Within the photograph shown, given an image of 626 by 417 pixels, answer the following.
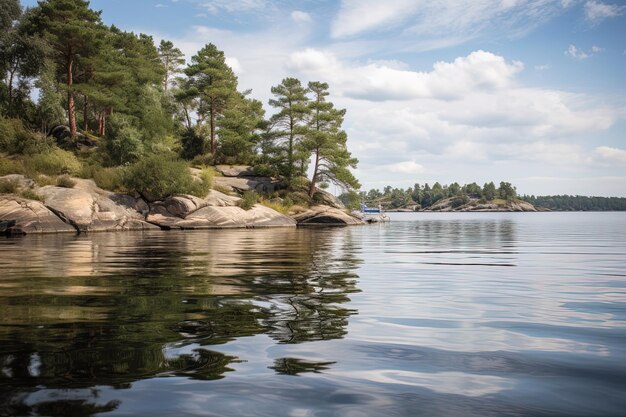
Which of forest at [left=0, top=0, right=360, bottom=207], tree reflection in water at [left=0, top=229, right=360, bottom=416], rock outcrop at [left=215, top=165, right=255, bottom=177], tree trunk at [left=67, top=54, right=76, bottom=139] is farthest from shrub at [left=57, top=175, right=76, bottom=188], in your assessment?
tree reflection in water at [left=0, top=229, right=360, bottom=416]

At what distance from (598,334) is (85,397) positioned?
428 centimetres

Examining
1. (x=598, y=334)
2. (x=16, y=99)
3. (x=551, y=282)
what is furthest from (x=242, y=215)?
(x=598, y=334)

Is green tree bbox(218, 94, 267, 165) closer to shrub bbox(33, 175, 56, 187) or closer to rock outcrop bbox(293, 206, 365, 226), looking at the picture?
rock outcrop bbox(293, 206, 365, 226)

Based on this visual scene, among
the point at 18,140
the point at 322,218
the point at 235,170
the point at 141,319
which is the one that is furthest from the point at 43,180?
the point at 141,319

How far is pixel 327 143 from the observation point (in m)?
47.0

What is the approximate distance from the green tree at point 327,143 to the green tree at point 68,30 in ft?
67.6

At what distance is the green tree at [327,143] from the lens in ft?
154

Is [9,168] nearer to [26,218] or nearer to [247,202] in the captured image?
[26,218]

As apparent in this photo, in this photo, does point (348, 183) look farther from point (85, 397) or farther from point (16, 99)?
point (85, 397)

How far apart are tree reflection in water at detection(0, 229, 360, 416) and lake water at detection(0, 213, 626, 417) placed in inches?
0.8

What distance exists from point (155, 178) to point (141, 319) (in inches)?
1167

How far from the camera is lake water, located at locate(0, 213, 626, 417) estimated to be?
2670 millimetres

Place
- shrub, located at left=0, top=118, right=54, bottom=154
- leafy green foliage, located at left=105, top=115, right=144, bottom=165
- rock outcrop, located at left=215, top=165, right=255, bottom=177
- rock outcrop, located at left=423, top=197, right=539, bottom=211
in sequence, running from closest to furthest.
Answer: shrub, located at left=0, top=118, right=54, bottom=154
leafy green foliage, located at left=105, top=115, right=144, bottom=165
rock outcrop, located at left=215, top=165, right=255, bottom=177
rock outcrop, located at left=423, top=197, right=539, bottom=211

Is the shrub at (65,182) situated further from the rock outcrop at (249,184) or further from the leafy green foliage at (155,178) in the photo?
the rock outcrop at (249,184)
